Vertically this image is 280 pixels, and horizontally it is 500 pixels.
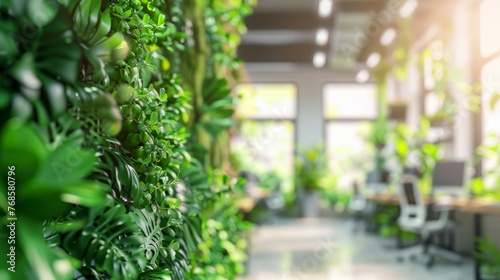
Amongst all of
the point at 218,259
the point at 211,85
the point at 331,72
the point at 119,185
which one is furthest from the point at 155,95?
the point at 331,72

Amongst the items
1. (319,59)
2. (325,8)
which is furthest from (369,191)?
(319,59)

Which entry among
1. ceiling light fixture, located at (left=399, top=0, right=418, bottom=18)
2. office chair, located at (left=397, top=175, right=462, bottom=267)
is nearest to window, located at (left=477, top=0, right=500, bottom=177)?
office chair, located at (left=397, top=175, right=462, bottom=267)

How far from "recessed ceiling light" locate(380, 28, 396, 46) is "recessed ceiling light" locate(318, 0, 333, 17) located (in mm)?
1211

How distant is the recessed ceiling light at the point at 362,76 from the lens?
15034 millimetres

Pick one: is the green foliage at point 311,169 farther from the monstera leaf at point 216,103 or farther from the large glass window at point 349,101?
the monstera leaf at point 216,103

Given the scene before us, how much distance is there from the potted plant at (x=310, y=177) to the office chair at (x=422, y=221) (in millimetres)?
6298

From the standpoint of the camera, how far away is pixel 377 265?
21.7 ft

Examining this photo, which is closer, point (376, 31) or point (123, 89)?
point (123, 89)

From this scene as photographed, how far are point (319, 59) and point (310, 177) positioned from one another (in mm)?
2787

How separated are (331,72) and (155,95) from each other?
14.1 metres

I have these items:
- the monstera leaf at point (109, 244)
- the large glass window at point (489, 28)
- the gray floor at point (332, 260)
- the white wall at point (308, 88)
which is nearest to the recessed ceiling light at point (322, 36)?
the white wall at point (308, 88)

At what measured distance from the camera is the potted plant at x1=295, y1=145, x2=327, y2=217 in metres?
13.6

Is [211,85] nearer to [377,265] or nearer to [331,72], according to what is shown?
[377,265]

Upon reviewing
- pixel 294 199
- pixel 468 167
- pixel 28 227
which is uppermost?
pixel 28 227
